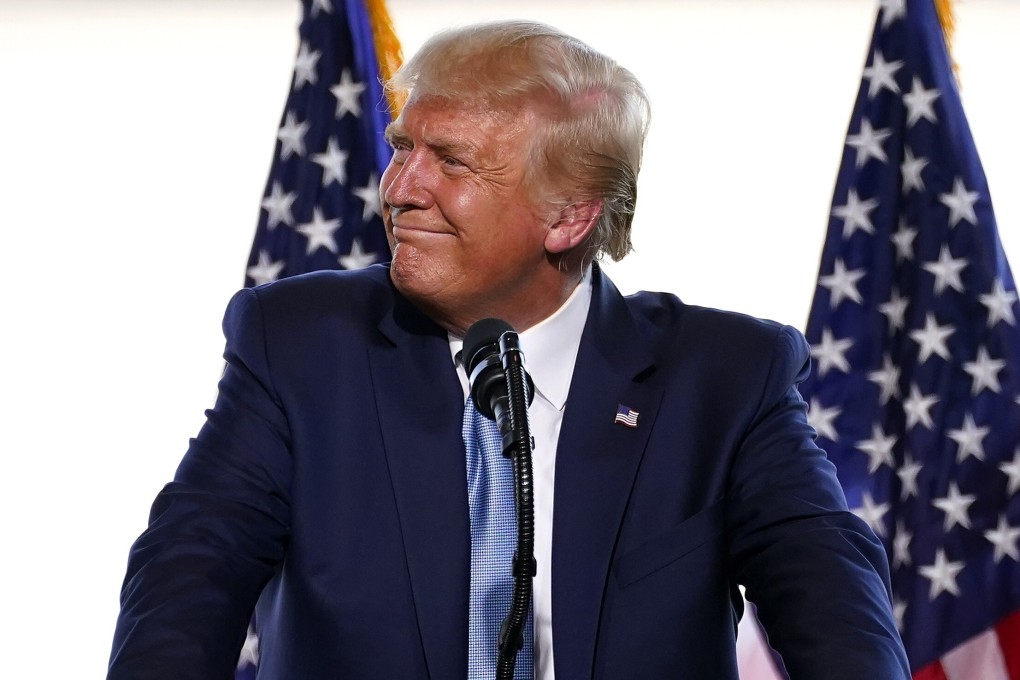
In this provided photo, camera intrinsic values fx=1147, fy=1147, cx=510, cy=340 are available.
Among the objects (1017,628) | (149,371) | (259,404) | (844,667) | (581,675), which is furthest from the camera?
(149,371)

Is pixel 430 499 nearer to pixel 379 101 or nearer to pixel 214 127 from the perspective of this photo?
pixel 379 101

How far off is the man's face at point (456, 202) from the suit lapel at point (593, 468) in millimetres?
209

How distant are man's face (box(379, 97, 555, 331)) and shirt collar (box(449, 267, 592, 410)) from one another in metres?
0.13

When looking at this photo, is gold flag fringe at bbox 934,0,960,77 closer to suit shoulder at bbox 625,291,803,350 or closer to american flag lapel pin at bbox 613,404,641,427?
suit shoulder at bbox 625,291,803,350

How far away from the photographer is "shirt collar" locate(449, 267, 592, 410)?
1.83 meters

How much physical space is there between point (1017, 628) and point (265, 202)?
6.28 ft

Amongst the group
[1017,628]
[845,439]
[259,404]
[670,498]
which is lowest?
[1017,628]

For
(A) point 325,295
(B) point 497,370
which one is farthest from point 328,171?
(B) point 497,370

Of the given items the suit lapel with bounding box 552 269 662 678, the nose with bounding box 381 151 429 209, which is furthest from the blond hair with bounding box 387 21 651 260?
the suit lapel with bounding box 552 269 662 678

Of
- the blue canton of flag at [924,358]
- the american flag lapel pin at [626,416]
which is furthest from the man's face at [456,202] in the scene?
the blue canton of flag at [924,358]

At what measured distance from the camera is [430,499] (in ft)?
5.46

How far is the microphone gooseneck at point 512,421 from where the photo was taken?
1188mm

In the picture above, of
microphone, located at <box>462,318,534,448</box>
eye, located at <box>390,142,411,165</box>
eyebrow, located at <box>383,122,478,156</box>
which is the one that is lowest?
microphone, located at <box>462,318,534,448</box>

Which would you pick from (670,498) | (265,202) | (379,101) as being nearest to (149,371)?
(265,202)
